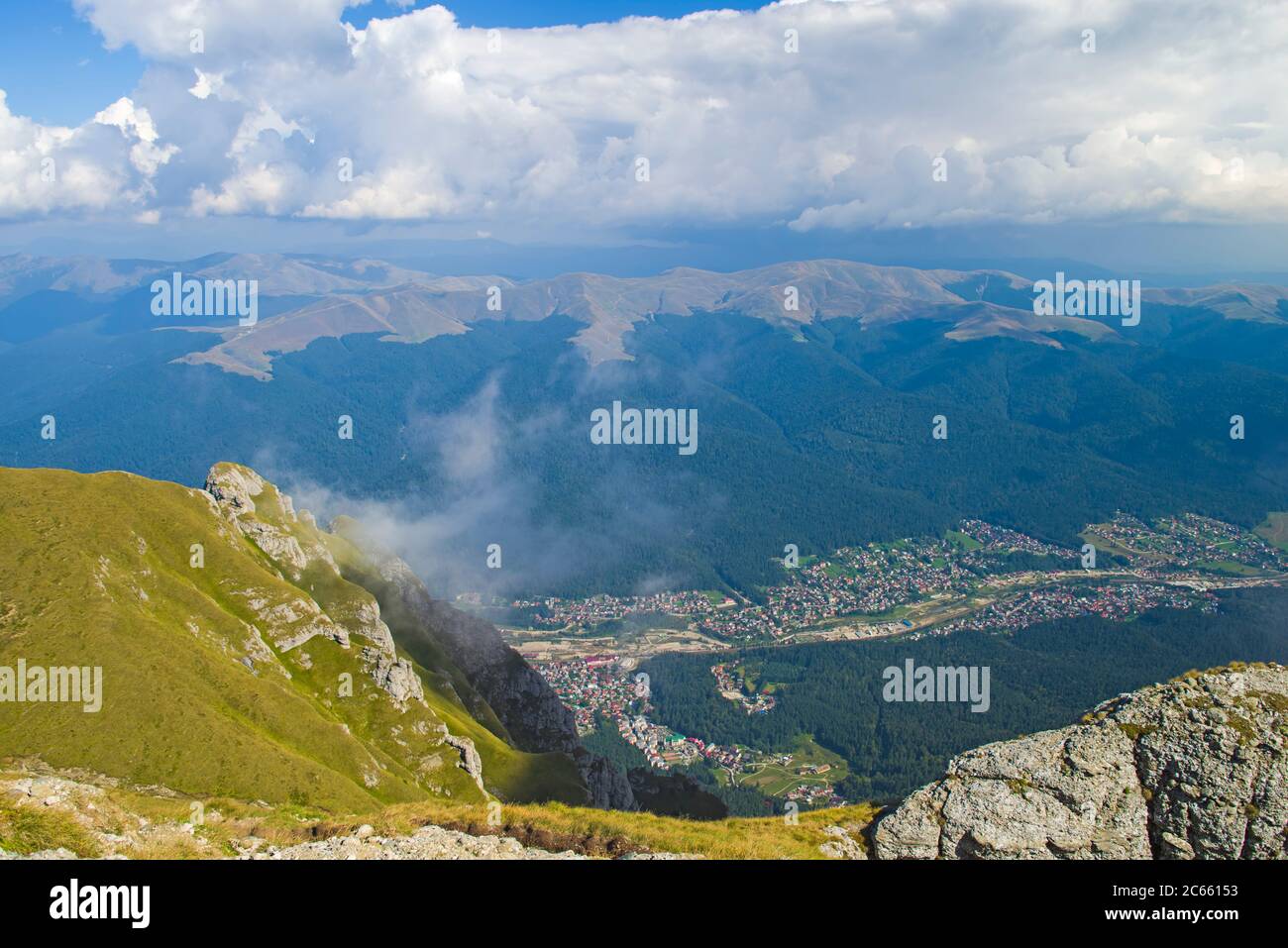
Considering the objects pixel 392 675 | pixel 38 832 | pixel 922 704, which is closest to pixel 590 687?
pixel 922 704

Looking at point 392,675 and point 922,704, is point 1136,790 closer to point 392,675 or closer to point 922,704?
point 392,675

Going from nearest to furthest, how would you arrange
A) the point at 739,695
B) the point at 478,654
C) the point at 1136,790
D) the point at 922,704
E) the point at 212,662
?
the point at 1136,790 < the point at 212,662 < the point at 478,654 < the point at 922,704 < the point at 739,695

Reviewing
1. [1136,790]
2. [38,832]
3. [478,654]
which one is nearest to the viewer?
[38,832]

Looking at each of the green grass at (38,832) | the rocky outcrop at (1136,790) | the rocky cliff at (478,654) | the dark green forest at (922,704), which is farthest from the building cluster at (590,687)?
the green grass at (38,832)

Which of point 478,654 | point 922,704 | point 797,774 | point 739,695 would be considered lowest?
point 797,774

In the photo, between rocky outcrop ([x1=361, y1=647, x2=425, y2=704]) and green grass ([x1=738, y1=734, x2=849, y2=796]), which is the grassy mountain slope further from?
green grass ([x1=738, y1=734, x2=849, y2=796])

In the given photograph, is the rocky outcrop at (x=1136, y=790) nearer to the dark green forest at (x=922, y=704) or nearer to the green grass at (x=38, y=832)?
the green grass at (x=38, y=832)

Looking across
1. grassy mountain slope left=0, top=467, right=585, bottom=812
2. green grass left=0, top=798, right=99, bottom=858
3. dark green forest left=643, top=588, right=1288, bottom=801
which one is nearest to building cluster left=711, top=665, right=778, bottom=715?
dark green forest left=643, top=588, right=1288, bottom=801

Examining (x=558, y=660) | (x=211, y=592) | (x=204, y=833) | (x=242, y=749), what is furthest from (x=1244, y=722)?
(x=558, y=660)
